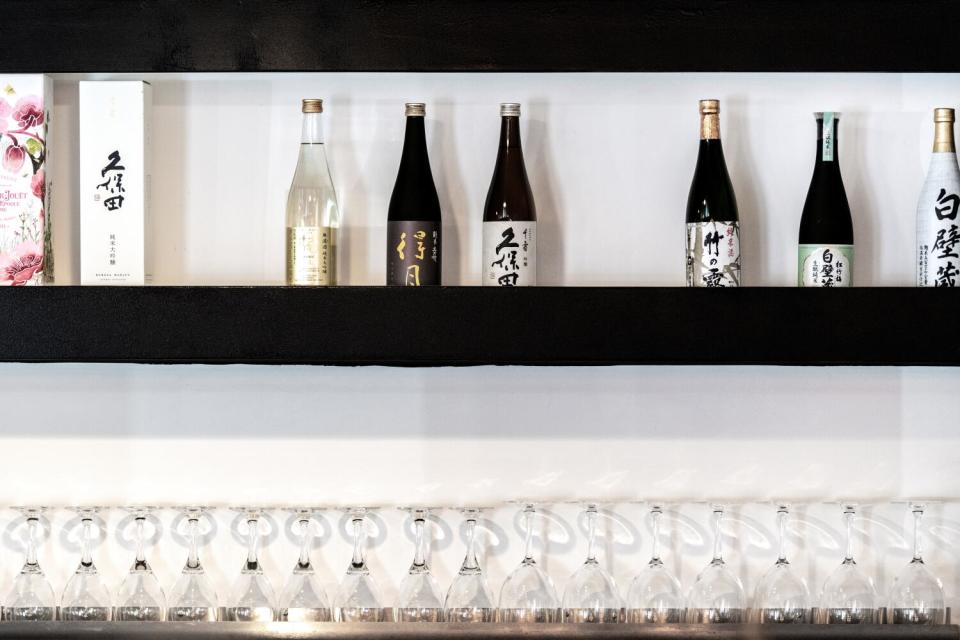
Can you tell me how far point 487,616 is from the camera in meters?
1.44

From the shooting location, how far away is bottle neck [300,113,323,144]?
1554mm

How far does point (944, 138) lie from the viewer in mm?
1493

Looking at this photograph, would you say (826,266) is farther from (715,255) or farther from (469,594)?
(469,594)

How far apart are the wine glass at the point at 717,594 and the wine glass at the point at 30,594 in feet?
2.95

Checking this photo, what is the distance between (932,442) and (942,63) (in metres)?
0.55

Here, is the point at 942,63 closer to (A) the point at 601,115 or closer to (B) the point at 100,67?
(A) the point at 601,115

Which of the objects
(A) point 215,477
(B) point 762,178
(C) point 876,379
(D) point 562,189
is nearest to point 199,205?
(A) point 215,477

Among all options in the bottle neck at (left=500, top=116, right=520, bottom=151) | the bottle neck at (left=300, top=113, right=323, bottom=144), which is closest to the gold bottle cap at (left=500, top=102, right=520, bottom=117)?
the bottle neck at (left=500, top=116, right=520, bottom=151)

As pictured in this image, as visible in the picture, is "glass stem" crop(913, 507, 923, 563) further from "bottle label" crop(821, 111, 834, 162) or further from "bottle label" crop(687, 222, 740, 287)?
"bottle label" crop(821, 111, 834, 162)

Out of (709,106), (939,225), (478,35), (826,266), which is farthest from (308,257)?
(939,225)

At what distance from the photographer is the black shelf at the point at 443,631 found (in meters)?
1.39

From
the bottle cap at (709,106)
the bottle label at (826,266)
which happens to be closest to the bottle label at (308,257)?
the bottle cap at (709,106)

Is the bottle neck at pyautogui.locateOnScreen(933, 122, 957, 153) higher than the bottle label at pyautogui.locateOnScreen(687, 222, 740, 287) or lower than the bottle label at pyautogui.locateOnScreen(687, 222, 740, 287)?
higher

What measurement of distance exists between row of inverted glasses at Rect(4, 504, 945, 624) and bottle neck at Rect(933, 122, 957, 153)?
0.52 metres
